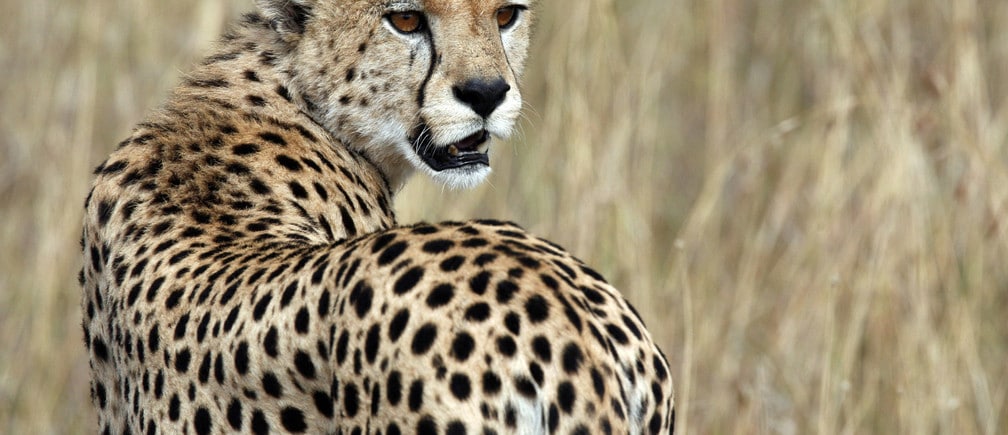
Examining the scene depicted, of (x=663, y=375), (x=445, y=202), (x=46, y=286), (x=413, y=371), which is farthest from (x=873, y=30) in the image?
(x=413, y=371)

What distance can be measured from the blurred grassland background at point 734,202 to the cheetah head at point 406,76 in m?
0.88

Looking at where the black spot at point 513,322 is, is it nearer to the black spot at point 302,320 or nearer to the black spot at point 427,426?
the black spot at point 427,426

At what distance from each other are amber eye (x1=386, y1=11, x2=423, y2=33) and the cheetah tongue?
0.23 meters

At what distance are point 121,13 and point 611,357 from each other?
357 centimetres

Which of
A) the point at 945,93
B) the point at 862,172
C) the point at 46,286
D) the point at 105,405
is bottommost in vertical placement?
the point at 46,286

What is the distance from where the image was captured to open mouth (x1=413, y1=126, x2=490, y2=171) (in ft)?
9.00

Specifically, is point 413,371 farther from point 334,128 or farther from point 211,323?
point 334,128

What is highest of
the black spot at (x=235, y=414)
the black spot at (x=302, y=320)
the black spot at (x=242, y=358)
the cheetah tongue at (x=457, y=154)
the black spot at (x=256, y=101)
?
the black spot at (x=256, y=101)

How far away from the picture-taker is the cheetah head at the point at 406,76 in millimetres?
2656

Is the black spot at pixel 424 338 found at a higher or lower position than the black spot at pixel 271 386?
higher

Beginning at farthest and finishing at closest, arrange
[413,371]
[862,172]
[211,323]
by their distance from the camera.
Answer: [862,172], [211,323], [413,371]

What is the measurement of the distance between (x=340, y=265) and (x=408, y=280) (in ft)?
0.39

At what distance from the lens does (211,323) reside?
6.07ft

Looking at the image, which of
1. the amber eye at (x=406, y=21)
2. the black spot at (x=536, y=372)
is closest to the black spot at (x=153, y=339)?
the black spot at (x=536, y=372)
